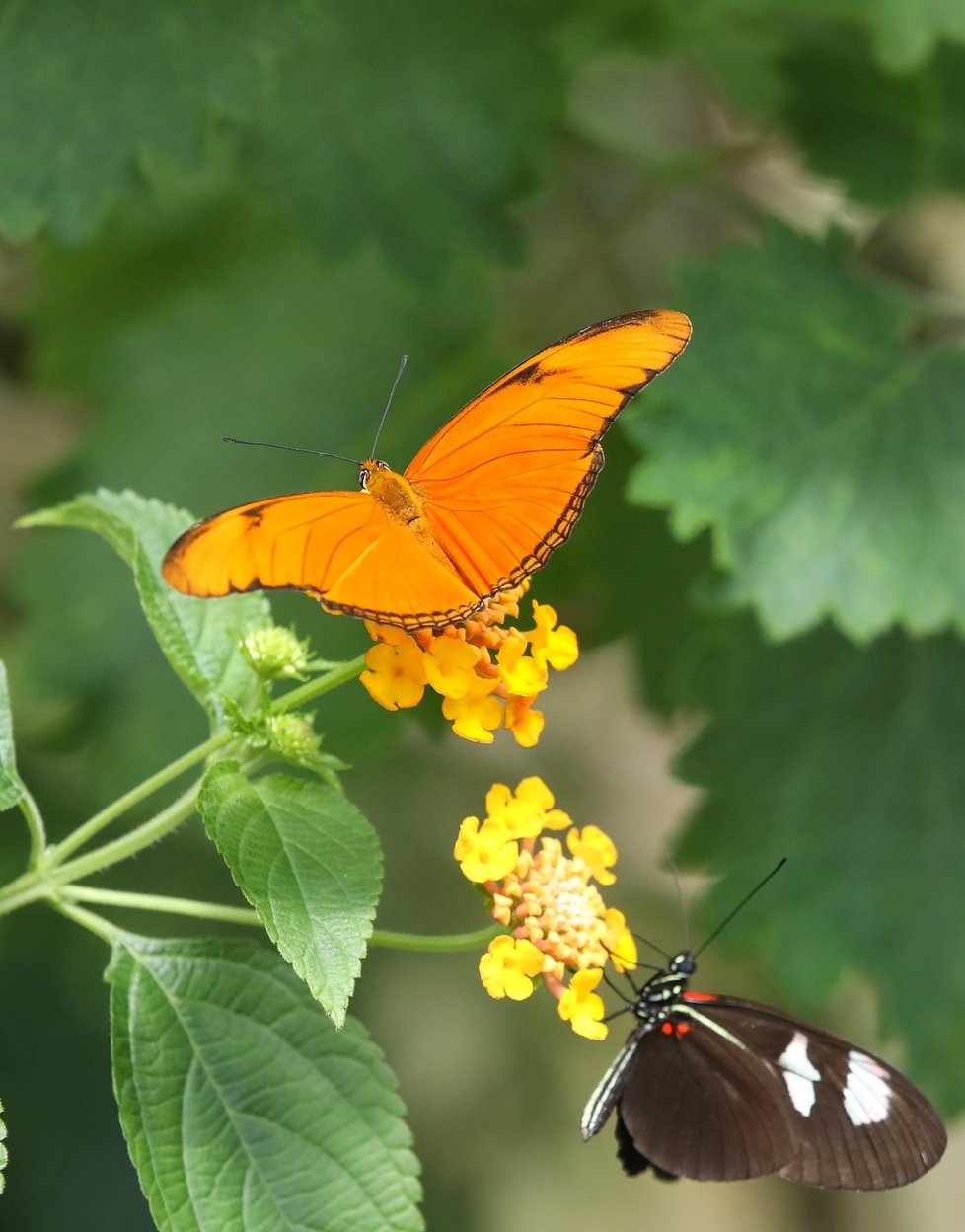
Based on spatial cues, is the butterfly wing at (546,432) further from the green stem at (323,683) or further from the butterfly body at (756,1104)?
the butterfly body at (756,1104)

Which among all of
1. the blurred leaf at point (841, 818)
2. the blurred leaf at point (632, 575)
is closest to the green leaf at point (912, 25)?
the blurred leaf at point (632, 575)

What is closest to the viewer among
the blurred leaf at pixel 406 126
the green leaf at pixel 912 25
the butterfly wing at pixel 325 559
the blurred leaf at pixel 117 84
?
the butterfly wing at pixel 325 559

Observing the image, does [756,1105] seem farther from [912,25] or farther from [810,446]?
[912,25]

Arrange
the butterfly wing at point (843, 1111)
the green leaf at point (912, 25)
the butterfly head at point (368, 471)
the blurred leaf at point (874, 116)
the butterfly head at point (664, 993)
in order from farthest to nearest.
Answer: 1. the blurred leaf at point (874, 116)
2. the green leaf at point (912, 25)
3. the butterfly head at point (664, 993)
4. the butterfly wing at point (843, 1111)
5. the butterfly head at point (368, 471)

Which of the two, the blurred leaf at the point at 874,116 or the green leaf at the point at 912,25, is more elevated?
the blurred leaf at the point at 874,116

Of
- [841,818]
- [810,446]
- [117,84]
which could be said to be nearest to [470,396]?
[810,446]

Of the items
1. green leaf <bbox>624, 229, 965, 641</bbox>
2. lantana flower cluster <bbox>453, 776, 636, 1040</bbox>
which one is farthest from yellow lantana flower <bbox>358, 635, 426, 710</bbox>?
green leaf <bbox>624, 229, 965, 641</bbox>

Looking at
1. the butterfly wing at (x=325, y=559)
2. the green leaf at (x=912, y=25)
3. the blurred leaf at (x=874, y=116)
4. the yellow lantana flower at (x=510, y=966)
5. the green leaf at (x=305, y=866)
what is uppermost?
the blurred leaf at (x=874, y=116)
